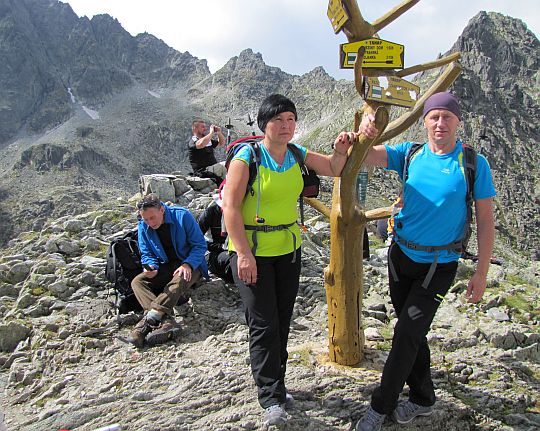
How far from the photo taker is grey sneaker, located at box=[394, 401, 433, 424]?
14.3 ft

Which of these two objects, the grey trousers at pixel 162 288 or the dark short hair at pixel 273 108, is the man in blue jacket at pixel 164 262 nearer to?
the grey trousers at pixel 162 288

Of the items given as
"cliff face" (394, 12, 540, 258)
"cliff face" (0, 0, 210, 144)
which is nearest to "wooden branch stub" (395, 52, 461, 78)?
"cliff face" (394, 12, 540, 258)

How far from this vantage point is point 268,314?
13.5 feet

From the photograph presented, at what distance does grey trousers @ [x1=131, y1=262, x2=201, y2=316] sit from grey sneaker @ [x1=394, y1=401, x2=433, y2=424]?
3557 millimetres

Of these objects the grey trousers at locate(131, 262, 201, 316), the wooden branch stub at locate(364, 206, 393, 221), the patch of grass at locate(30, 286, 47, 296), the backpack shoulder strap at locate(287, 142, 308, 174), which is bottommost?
the patch of grass at locate(30, 286, 47, 296)

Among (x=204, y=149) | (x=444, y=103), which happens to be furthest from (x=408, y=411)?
(x=204, y=149)

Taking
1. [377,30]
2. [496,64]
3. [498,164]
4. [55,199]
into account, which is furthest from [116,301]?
[496,64]

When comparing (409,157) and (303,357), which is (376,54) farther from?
(303,357)

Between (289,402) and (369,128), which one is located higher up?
(369,128)

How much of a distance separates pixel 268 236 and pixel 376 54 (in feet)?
6.50

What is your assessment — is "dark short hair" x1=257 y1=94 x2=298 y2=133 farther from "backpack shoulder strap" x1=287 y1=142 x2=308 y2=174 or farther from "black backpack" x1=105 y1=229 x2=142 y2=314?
"black backpack" x1=105 y1=229 x2=142 y2=314

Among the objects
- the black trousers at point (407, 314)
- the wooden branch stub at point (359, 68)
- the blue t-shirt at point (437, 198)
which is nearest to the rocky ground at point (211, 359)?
the black trousers at point (407, 314)

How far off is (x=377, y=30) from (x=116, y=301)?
5622mm

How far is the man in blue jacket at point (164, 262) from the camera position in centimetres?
664
